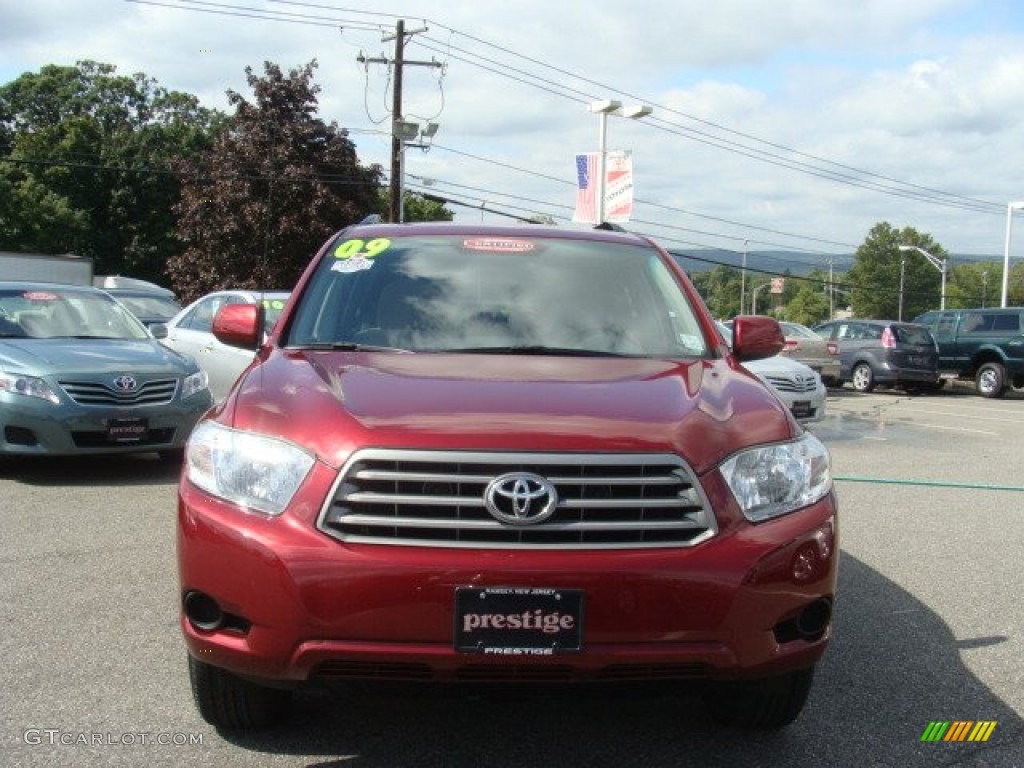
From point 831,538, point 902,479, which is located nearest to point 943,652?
point 831,538

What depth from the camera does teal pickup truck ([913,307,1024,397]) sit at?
2333 centimetres

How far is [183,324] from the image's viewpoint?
12.5 meters

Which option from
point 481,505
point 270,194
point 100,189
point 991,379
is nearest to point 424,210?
point 100,189

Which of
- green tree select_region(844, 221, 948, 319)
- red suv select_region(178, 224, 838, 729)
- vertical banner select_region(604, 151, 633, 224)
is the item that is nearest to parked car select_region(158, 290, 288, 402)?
red suv select_region(178, 224, 838, 729)

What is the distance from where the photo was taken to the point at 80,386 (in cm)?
807

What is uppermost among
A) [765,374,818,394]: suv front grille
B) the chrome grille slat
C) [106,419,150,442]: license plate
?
the chrome grille slat

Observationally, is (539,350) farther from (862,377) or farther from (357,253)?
(862,377)

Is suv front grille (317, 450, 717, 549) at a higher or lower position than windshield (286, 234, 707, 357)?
lower

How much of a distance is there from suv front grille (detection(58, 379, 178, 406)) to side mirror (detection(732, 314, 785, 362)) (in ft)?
17.9

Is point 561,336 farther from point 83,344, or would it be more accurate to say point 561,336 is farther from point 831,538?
point 83,344

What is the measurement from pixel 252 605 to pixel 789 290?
171 meters

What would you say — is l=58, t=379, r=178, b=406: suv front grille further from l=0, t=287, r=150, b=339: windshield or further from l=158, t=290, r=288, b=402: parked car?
l=158, t=290, r=288, b=402: parked car

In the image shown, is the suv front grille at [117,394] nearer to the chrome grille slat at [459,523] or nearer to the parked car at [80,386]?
the parked car at [80,386]

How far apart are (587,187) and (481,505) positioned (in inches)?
797
